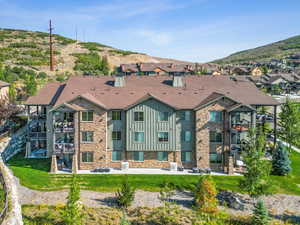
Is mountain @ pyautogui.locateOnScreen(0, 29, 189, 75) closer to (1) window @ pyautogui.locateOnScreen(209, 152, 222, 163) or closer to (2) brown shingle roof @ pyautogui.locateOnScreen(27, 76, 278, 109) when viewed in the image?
(2) brown shingle roof @ pyautogui.locateOnScreen(27, 76, 278, 109)

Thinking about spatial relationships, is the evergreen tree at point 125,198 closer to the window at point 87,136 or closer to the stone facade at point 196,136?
the stone facade at point 196,136

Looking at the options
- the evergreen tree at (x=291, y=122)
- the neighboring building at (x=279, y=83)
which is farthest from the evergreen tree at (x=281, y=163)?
the neighboring building at (x=279, y=83)

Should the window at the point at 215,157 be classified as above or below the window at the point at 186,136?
below

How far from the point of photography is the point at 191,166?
31859mm

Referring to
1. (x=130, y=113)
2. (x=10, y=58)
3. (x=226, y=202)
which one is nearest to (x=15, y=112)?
(x=130, y=113)

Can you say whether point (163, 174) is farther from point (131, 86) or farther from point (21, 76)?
point (21, 76)

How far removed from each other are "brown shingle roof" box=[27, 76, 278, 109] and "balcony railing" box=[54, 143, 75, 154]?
477cm

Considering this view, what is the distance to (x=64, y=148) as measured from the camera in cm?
3108

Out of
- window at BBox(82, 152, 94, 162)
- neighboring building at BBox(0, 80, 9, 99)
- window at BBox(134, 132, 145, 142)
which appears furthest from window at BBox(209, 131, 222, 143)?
neighboring building at BBox(0, 80, 9, 99)

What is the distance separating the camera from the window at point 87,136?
31.5 m

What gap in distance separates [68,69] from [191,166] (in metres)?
68.9

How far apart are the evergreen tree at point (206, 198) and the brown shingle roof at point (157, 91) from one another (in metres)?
10.5

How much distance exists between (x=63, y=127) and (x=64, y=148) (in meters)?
2.34

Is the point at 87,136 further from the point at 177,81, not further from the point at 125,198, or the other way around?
the point at 177,81
